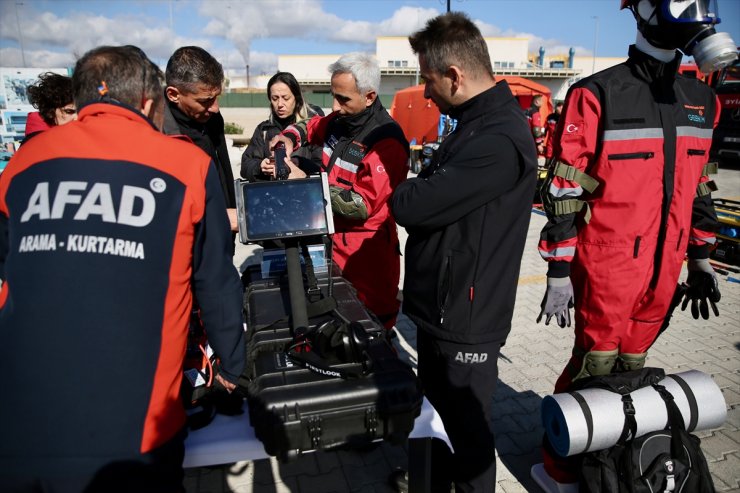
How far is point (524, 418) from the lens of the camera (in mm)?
3242

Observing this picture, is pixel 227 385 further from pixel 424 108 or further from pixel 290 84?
pixel 424 108

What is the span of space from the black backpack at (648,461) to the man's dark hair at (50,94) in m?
3.90

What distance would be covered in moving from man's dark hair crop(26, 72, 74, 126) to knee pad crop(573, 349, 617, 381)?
12.5 feet

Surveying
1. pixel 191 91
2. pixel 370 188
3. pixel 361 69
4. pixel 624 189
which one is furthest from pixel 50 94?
pixel 624 189

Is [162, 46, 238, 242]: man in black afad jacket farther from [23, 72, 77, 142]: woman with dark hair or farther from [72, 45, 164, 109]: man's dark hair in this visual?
[23, 72, 77, 142]: woman with dark hair

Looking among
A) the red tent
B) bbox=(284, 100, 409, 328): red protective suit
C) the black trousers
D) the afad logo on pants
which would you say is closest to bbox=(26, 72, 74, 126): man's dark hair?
bbox=(284, 100, 409, 328): red protective suit

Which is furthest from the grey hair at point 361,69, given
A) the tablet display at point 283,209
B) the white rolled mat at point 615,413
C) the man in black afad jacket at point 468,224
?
the white rolled mat at point 615,413

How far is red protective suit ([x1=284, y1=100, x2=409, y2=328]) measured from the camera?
2.77m

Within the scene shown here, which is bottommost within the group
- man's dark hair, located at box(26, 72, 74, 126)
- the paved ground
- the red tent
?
the paved ground

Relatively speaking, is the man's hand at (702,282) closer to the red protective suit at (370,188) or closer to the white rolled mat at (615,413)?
the white rolled mat at (615,413)

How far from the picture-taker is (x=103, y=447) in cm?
130

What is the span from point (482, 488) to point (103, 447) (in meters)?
1.57

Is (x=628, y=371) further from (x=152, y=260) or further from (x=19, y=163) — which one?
(x=19, y=163)

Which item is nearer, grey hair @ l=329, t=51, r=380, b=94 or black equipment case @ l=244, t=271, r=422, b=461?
black equipment case @ l=244, t=271, r=422, b=461
